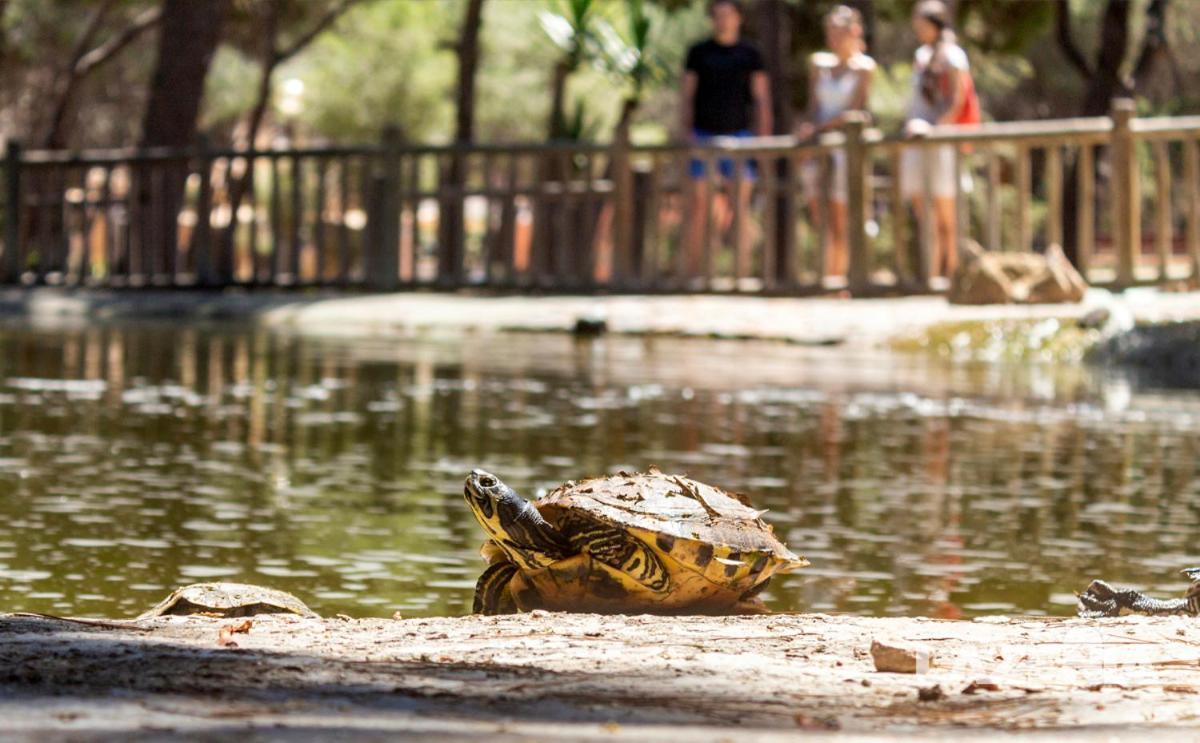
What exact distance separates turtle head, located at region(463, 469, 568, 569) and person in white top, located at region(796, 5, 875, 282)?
1289 centimetres

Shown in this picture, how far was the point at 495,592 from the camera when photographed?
18.9ft

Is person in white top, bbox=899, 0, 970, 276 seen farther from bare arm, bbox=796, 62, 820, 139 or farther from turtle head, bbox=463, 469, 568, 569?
turtle head, bbox=463, 469, 568, 569

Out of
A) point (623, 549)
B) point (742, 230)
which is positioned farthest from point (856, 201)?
point (623, 549)

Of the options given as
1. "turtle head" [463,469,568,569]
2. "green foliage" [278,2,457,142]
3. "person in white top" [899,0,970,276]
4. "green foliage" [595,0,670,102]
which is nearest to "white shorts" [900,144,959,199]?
A: "person in white top" [899,0,970,276]

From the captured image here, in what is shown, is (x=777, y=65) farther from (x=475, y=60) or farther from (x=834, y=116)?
(x=834, y=116)

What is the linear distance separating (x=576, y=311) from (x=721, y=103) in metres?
2.27

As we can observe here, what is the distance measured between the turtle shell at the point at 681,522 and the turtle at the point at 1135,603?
0.77 m

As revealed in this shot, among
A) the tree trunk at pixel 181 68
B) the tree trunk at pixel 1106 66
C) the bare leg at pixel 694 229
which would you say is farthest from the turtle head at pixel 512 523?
the tree trunk at pixel 1106 66

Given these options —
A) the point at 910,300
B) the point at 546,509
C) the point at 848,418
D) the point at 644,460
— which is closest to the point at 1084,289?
the point at 910,300

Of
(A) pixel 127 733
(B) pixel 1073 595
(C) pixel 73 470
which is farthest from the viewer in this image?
(C) pixel 73 470

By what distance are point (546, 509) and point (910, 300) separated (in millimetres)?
12622

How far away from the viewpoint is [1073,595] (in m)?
6.41

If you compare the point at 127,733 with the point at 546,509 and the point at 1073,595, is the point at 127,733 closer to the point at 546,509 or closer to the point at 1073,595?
the point at 546,509

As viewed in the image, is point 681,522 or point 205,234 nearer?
point 681,522
